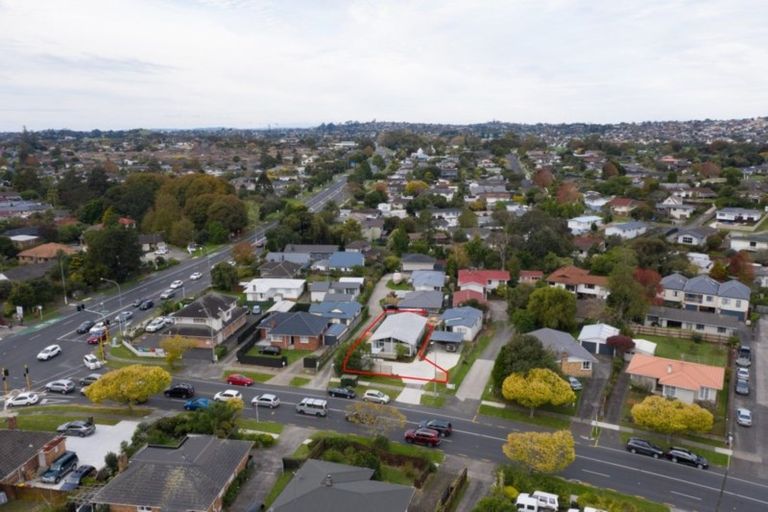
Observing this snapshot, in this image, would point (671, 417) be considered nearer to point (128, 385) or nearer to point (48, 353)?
point (128, 385)

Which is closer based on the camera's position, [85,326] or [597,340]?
[597,340]

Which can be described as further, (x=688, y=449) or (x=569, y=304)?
(x=569, y=304)

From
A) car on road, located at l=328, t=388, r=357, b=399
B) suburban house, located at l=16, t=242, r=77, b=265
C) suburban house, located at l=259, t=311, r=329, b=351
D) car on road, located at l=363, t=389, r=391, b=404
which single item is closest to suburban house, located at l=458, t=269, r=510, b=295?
suburban house, located at l=259, t=311, r=329, b=351

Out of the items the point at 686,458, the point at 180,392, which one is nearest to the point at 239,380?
the point at 180,392

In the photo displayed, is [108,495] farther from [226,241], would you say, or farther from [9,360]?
[226,241]

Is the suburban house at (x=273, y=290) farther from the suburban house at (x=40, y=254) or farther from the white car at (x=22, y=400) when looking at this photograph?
the suburban house at (x=40, y=254)

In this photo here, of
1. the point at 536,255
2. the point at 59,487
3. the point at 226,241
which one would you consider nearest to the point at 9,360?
the point at 59,487

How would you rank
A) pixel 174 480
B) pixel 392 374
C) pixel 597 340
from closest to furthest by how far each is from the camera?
pixel 174 480 → pixel 392 374 → pixel 597 340
